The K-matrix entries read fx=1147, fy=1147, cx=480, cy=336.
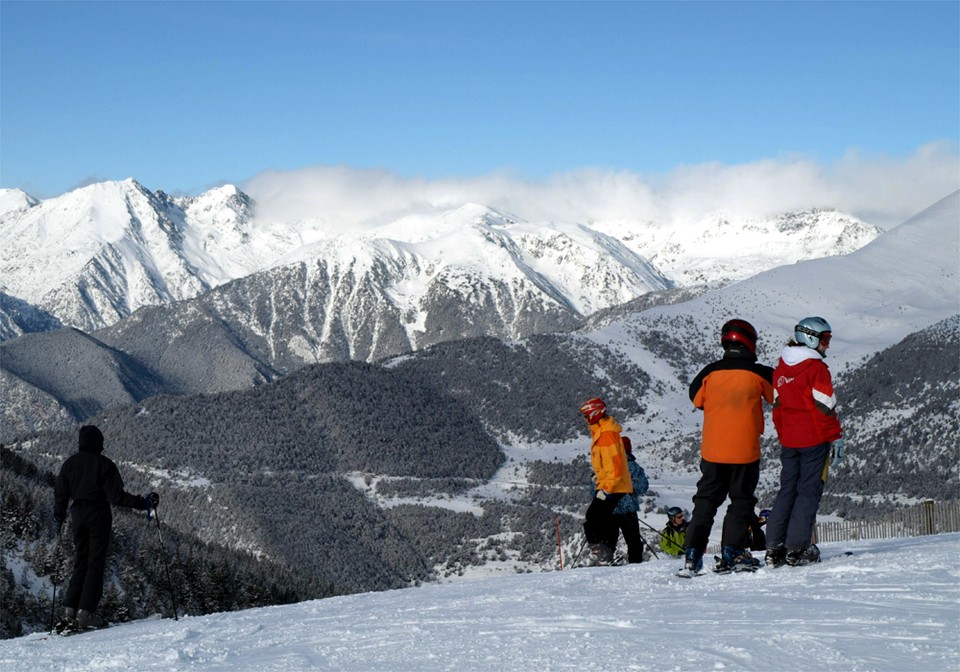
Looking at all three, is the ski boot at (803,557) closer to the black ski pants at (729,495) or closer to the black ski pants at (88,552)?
the black ski pants at (729,495)

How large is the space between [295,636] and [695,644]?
389cm

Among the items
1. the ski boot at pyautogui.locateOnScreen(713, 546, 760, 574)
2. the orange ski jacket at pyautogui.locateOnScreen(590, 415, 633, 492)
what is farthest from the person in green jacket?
the ski boot at pyautogui.locateOnScreen(713, 546, 760, 574)

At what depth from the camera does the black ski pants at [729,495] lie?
11727 millimetres

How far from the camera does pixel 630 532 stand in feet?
53.0

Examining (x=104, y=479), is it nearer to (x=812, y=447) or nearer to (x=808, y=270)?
(x=812, y=447)

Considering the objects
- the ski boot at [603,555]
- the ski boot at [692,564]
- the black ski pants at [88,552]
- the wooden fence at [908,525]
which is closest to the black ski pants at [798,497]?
the ski boot at [692,564]

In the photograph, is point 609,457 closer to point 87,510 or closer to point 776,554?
point 776,554

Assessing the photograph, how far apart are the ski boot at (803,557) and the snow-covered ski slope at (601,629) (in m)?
0.25

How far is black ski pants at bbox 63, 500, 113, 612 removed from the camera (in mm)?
13008

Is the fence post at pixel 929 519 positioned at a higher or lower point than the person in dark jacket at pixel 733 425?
lower

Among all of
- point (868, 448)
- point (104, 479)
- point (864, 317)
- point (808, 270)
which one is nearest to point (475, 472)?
point (868, 448)

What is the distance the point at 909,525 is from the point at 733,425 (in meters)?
22.3

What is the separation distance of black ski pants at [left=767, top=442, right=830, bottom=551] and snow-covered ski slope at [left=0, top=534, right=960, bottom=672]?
388 millimetres

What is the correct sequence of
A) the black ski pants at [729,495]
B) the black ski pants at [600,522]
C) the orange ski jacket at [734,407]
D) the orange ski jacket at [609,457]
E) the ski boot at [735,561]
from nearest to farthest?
the orange ski jacket at [734,407]
the black ski pants at [729,495]
the ski boot at [735,561]
the orange ski jacket at [609,457]
the black ski pants at [600,522]
